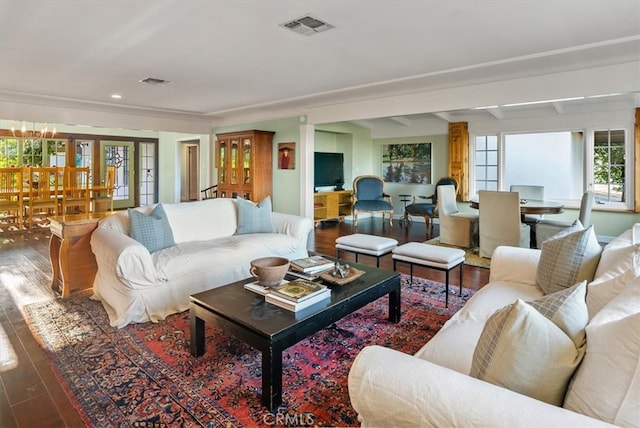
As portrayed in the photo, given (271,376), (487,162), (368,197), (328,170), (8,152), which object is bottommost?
(271,376)

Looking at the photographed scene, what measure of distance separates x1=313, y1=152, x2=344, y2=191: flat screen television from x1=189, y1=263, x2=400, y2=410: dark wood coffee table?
5.70 meters

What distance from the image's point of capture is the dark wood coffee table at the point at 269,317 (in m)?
1.84

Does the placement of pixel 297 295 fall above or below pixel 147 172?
below

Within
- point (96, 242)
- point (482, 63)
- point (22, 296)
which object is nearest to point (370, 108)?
point (482, 63)

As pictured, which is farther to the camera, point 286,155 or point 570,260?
point 286,155

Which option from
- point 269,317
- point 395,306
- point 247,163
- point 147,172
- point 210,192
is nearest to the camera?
point 269,317

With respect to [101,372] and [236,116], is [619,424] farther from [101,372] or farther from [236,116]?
[236,116]

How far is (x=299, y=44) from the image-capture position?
333 cm

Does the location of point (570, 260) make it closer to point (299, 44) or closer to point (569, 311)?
point (569, 311)

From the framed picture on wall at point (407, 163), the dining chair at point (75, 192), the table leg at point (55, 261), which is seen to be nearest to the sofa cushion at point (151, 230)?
the table leg at point (55, 261)

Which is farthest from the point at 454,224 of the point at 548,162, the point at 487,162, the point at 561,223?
the point at 548,162

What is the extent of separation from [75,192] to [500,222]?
8126 millimetres

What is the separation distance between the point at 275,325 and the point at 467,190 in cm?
671

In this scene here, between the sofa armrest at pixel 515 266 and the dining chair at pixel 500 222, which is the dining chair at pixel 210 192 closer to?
the dining chair at pixel 500 222
